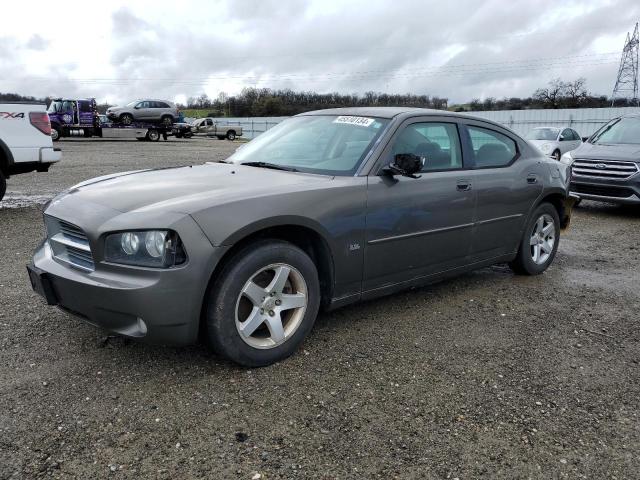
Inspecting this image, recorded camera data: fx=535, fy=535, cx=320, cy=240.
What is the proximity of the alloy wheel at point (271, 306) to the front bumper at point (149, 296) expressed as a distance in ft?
0.97

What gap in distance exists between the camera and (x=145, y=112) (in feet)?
115

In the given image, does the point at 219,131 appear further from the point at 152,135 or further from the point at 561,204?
the point at 561,204

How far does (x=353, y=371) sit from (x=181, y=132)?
3897cm

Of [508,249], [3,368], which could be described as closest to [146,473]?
[3,368]

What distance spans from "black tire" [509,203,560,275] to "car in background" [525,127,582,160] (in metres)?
14.2

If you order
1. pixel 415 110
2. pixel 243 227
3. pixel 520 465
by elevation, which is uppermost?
pixel 415 110

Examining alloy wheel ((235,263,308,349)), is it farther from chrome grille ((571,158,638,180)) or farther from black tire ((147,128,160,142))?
black tire ((147,128,160,142))

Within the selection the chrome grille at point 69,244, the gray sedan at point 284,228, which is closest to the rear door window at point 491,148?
the gray sedan at point 284,228

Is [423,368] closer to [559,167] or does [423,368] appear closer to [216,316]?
[216,316]

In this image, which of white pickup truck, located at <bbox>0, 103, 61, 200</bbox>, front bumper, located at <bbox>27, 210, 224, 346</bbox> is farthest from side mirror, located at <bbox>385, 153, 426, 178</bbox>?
white pickup truck, located at <bbox>0, 103, 61, 200</bbox>

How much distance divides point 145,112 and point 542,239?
33.8 metres

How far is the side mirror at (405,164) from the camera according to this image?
12.0ft

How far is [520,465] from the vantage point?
7.87ft

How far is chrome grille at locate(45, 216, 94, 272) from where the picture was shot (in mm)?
2975
